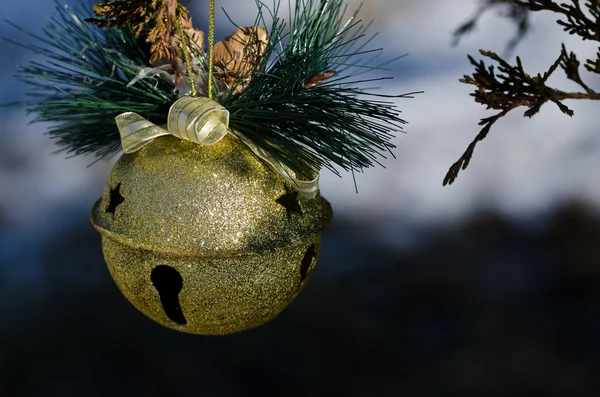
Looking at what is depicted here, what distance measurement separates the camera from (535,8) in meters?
0.53

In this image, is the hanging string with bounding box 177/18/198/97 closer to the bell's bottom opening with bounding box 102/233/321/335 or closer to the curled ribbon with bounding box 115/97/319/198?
the curled ribbon with bounding box 115/97/319/198

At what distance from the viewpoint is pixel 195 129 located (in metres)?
0.63

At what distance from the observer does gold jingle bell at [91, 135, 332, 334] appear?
0.66 meters

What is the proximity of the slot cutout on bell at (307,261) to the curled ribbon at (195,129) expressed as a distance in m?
0.09

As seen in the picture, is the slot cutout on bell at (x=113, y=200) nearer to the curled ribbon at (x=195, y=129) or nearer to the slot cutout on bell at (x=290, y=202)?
the curled ribbon at (x=195, y=129)

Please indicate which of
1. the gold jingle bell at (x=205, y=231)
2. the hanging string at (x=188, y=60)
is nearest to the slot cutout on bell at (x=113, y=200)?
the gold jingle bell at (x=205, y=231)

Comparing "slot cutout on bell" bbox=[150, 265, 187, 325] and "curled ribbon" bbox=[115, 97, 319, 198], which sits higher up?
"curled ribbon" bbox=[115, 97, 319, 198]

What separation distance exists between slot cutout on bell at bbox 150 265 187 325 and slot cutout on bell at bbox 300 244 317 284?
0.48ft

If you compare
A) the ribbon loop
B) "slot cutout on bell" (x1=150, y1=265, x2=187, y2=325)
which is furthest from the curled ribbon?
"slot cutout on bell" (x1=150, y1=265, x2=187, y2=325)

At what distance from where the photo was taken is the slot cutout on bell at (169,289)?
0.72m

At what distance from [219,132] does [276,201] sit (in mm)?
103

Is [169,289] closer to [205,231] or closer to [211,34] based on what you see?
[205,231]

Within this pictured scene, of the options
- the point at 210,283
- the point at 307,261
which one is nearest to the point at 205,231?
the point at 210,283

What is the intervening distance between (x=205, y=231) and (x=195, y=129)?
0.35 feet
